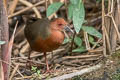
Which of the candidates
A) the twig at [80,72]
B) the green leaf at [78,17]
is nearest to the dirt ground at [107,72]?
the twig at [80,72]

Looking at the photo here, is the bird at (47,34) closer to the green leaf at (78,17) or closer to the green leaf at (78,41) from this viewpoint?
the green leaf at (78,41)

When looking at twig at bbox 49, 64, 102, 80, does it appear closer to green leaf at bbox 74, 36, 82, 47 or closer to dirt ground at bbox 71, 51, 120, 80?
dirt ground at bbox 71, 51, 120, 80

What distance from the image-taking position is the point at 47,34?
3.66 metres

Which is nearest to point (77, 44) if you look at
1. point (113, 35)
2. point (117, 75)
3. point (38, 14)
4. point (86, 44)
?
point (86, 44)

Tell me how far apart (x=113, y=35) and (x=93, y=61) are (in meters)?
0.37

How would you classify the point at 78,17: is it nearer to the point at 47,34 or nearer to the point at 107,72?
the point at 47,34

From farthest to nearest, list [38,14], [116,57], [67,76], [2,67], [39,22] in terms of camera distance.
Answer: [38,14], [39,22], [116,57], [67,76], [2,67]

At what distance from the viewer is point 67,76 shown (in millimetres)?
3264

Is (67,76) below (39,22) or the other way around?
below

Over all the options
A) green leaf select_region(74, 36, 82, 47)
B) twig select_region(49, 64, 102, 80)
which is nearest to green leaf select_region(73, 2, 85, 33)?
twig select_region(49, 64, 102, 80)

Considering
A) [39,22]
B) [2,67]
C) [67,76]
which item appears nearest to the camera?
[2,67]

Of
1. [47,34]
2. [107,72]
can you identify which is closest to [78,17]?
[47,34]

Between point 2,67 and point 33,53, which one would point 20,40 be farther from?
point 2,67

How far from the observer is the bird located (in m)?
3.65
